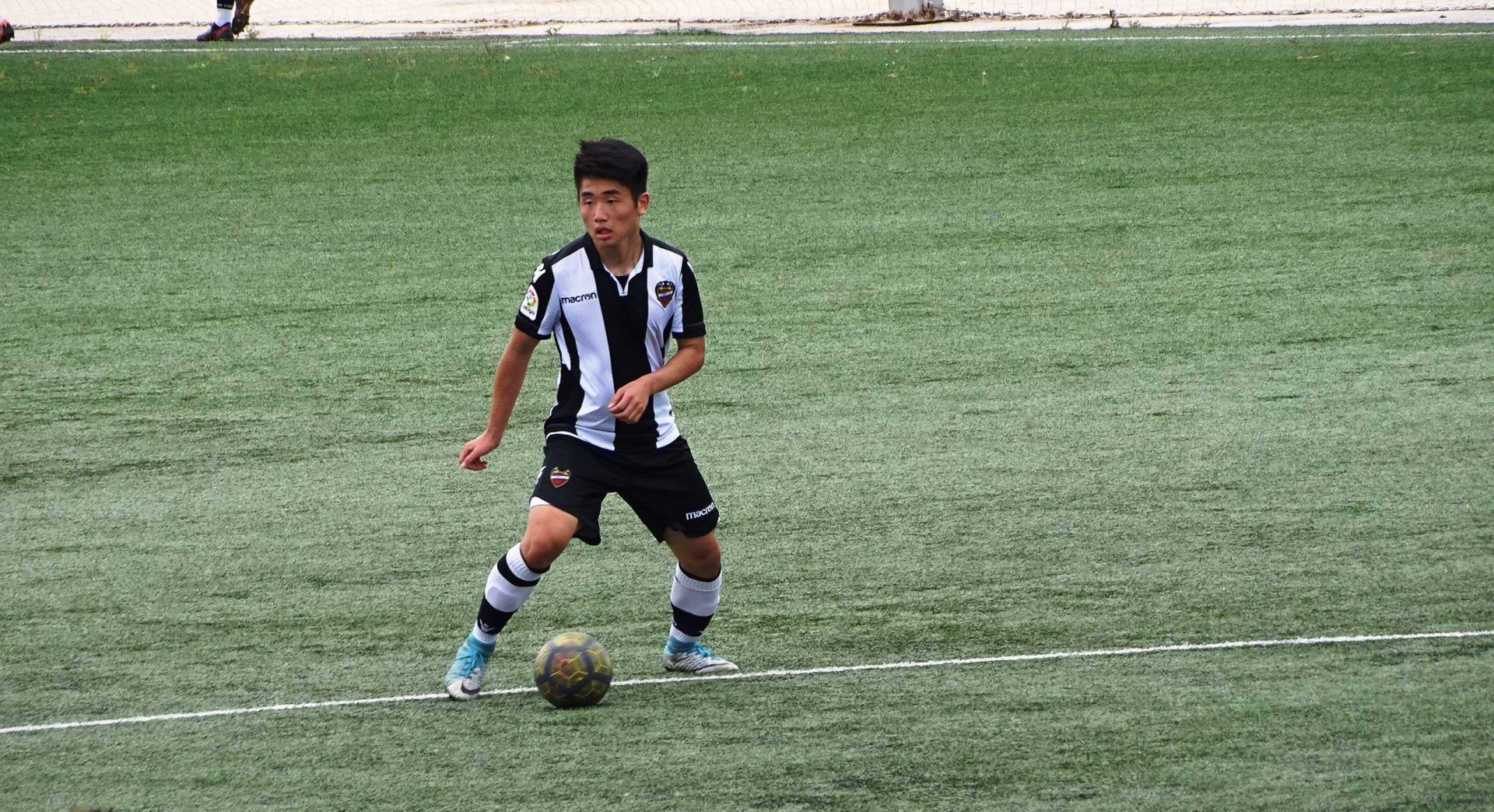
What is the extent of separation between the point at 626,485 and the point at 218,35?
676 inches

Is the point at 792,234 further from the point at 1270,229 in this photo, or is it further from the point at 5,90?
the point at 5,90

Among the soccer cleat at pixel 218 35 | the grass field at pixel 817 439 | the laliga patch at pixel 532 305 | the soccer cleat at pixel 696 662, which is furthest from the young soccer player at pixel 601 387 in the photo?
the soccer cleat at pixel 218 35

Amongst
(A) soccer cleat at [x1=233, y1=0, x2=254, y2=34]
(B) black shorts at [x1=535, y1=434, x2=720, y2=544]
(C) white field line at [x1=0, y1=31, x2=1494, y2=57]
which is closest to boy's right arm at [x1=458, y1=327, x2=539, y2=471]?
(B) black shorts at [x1=535, y1=434, x2=720, y2=544]

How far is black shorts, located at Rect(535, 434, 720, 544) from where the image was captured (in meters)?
4.79

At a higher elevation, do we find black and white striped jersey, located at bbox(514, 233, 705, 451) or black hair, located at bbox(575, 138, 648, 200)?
black hair, located at bbox(575, 138, 648, 200)

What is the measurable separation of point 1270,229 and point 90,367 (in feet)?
23.8

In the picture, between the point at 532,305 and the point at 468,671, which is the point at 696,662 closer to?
the point at 468,671

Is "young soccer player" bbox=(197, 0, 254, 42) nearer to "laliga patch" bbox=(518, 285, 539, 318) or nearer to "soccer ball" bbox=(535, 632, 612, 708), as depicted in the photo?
"laliga patch" bbox=(518, 285, 539, 318)

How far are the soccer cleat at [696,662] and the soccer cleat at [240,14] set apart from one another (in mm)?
17471

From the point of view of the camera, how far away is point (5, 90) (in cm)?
1669

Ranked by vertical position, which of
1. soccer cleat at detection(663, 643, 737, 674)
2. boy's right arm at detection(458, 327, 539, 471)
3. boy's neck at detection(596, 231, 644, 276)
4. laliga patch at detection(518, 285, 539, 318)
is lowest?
soccer cleat at detection(663, 643, 737, 674)

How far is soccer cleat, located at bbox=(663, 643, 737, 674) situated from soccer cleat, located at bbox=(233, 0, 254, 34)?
57.3ft

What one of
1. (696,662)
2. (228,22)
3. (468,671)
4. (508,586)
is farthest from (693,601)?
(228,22)

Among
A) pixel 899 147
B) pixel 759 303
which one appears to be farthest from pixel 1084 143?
pixel 759 303
